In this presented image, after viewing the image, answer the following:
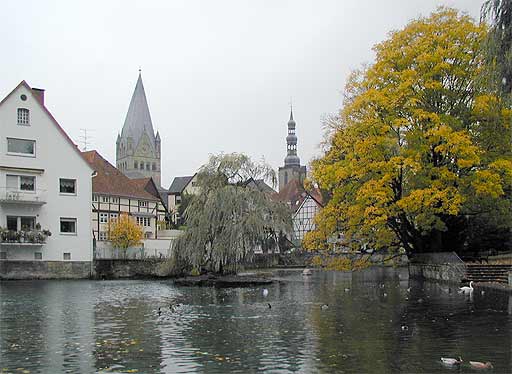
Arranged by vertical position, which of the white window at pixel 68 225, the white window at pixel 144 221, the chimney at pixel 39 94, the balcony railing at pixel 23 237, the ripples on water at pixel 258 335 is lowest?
the ripples on water at pixel 258 335

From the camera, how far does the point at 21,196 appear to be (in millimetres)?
48500

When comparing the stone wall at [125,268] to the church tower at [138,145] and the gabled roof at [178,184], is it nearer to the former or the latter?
the gabled roof at [178,184]

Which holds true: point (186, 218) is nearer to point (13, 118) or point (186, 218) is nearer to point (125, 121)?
point (13, 118)

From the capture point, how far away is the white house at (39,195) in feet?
157

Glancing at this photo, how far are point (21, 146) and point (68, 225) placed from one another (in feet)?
23.7

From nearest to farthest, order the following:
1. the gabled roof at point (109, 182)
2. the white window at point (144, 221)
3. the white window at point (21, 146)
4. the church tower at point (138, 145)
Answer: the white window at point (21, 146), the gabled roof at point (109, 182), the white window at point (144, 221), the church tower at point (138, 145)

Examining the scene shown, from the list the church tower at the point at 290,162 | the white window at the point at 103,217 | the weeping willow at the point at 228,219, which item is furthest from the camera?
the church tower at the point at 290,162

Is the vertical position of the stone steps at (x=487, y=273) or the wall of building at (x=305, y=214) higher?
the wall of building at (x=305, y=214)

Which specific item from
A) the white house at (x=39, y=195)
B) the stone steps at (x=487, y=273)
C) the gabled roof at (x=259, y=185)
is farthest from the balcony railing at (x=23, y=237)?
the stone steps at (x=487, y=273)

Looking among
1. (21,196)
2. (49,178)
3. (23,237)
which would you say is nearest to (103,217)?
(49,178)

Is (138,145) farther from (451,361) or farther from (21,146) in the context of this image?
(451,361)

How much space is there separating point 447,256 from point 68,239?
3005 cm

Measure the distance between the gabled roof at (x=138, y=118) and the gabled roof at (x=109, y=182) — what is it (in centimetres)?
8585

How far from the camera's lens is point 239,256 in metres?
38.8
